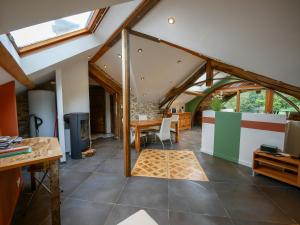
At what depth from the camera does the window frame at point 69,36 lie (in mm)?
2191

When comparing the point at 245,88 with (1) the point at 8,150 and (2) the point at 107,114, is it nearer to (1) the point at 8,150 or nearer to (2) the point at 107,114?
(2) the point at 107,114

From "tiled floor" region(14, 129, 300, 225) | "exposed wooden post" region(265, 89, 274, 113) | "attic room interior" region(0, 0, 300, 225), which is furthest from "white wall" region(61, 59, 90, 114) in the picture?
"exposed wooden post" region(265, 89, 274, 113)

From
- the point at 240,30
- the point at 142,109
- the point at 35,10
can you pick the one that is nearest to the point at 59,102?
the point at 35,10

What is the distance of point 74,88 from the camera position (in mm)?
3875

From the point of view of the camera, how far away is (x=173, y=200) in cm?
209

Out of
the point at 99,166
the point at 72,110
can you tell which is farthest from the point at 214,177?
the point at 72,110

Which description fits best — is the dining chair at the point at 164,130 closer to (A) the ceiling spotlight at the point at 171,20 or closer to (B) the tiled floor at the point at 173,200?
(B) the tiled floor at the point at 173,200

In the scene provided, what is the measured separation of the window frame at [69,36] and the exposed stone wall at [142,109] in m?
3.09

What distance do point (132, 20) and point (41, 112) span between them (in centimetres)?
287

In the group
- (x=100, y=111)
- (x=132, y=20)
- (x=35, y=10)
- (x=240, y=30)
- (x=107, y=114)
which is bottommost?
(x=107, y=114)

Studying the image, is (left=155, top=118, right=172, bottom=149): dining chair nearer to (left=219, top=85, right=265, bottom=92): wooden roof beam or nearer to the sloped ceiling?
the sloped ceiling

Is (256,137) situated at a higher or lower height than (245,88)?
lower

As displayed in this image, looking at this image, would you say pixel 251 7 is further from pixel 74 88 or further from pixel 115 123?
pixel 115 123

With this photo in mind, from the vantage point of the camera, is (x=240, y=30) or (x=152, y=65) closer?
(x=240, y=30)
